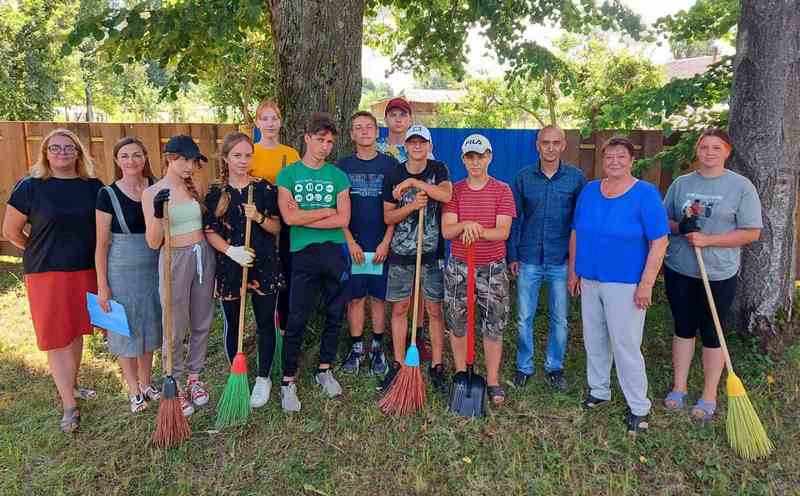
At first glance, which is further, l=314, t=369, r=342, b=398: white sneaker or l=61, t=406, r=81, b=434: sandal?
l=314, t=369, r=342, b=398: white sneaker

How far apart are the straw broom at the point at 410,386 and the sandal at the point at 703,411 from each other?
188cm

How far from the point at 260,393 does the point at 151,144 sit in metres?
4.25

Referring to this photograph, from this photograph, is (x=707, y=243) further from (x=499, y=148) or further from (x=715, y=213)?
(x=499, y=148)

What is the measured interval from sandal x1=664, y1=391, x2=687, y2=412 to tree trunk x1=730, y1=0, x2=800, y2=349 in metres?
1.00

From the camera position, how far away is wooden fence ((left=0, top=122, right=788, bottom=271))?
5.58 m

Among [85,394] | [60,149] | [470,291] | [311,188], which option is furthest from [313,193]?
[85,394]

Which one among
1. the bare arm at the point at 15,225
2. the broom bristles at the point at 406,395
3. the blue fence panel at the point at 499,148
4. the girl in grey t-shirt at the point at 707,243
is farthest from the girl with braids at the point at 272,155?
the girl in grey t-shirt at the point at 707,243

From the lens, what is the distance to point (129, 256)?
3.47 metres

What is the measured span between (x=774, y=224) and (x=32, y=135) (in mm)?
8567

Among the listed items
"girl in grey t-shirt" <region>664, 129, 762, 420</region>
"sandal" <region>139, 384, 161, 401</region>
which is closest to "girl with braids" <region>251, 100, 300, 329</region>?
"sandal" <region>139, 384, 161, 401</region>

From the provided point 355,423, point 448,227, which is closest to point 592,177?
point 448,227

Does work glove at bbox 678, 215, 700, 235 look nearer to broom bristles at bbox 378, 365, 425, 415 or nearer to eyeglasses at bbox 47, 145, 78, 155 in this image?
broom bristles at bbox 378, 365, 425, 415

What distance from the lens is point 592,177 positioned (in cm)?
575

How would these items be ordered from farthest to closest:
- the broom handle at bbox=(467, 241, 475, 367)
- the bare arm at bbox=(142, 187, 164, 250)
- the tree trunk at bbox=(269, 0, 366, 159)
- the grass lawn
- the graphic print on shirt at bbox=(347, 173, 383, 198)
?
1. the tree trunk at bbox=(269, 0, 366, 159)
2. the graphic print on shirt at bbox=(347, 173, 383, 198)
3. the broom handle at bbox=(467, 241, 475, 367)
4. the bare arm at bbox=(142, 187, 164, 250)
5. the grass lawn
